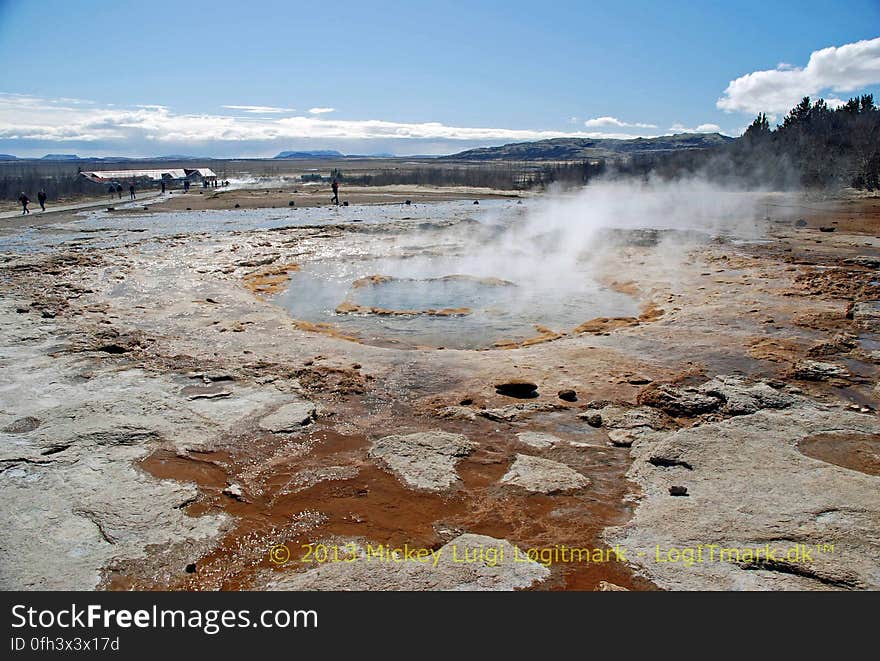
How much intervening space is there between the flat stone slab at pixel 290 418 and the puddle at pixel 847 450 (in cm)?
422

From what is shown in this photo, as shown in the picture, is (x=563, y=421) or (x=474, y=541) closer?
(x=474, y=541)

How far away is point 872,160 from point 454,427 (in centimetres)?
3544

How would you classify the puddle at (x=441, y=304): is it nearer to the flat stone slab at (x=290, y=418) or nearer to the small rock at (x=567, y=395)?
the small rock at (x=567, y=395)

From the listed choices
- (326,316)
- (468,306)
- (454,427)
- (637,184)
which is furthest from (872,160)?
(454,427)

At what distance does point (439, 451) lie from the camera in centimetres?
481

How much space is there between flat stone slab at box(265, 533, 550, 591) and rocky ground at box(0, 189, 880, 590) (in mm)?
17

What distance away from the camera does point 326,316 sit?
9836mm

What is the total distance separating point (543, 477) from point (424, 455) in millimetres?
980

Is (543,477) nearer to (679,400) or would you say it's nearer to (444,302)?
(679,400)

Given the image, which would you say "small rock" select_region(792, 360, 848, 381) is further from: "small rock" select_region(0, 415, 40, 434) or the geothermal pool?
"small rock" select_region(0, 415, 40, 434)

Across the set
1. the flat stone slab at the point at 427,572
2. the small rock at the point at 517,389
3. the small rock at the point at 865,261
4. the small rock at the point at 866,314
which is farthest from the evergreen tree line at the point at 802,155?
the flat stone slab at the point at 427,572

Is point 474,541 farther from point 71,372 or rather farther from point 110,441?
point 71,372

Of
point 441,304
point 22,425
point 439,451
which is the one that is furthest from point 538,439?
point 441,304

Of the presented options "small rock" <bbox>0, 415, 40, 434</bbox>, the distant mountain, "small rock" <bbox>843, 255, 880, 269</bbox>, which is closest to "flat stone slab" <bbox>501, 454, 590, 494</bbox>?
"small rock" <bbox>0, 415, 40, 434</bbox>
